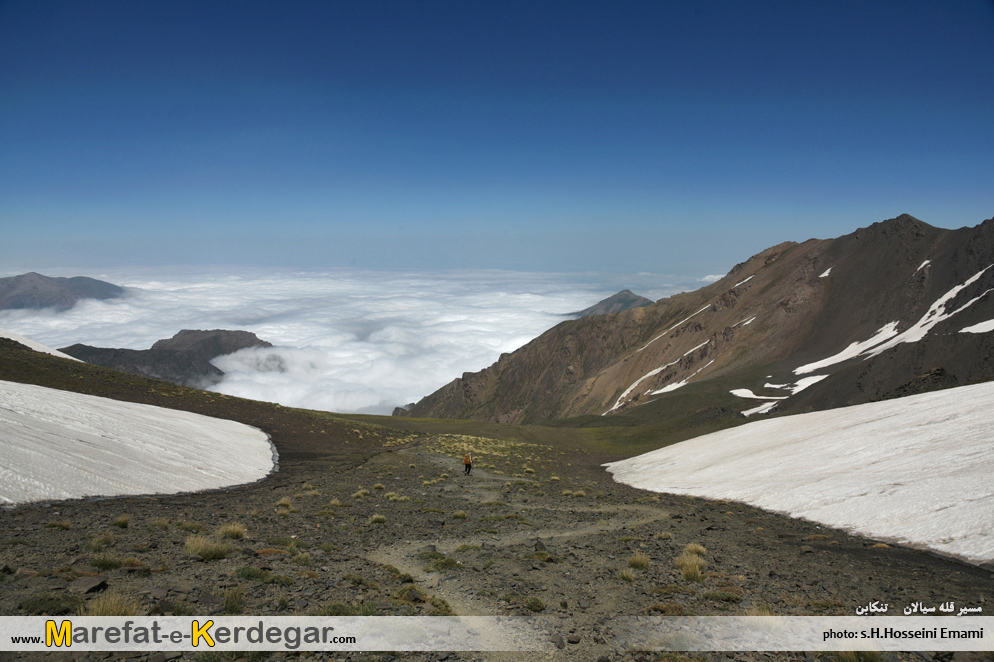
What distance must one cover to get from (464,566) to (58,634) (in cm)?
649

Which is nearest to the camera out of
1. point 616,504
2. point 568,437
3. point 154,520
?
point 154,520

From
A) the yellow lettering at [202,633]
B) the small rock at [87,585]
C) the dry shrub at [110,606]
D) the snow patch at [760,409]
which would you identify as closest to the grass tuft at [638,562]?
the yellow lettering at [202,633]

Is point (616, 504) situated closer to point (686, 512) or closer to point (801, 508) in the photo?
point (686, 512)

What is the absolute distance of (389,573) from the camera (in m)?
9.44

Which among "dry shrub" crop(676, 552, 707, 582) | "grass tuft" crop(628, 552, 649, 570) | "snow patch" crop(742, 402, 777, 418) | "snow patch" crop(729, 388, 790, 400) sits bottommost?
"snow patch" crop(742, 402, 777, 418)

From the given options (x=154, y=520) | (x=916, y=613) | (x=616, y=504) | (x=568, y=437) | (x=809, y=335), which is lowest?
(x=568, y=437)

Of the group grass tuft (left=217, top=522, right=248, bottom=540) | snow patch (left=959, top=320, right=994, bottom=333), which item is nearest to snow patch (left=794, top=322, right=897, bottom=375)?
snow patch (left=959, top=320, right=994, bottom=333)

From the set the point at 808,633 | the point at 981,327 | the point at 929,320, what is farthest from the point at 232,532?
the point at 929,320

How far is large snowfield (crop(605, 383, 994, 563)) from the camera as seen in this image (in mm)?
10711

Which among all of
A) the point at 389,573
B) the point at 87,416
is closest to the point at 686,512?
the point at 389,573

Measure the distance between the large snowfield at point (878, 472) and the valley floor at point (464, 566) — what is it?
1.08m

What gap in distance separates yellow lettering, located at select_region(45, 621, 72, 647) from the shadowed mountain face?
34727 mm

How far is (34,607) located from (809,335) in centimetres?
8988

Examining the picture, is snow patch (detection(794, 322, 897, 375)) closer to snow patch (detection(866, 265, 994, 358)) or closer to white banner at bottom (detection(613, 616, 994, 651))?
snow patch (detection(866, 265, 994, 358))
